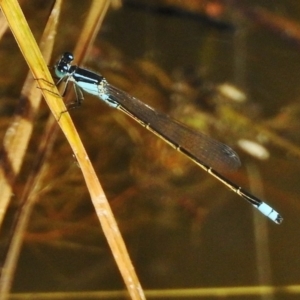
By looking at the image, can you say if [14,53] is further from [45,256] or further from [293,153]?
[293,153]

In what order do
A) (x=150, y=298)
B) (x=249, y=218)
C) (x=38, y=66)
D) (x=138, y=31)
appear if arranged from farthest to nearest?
(x=138, y=31) → (x=249, y=218) → (x=150, y=298) → (x=38, y=66)

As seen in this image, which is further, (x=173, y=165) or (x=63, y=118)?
(x=173, y=165)

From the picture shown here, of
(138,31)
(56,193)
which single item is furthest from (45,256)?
(138,31)

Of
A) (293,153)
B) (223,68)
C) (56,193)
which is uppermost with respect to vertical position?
(223,68)

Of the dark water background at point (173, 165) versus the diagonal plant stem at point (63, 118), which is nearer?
the diagonal plant stem at point (63, 118)

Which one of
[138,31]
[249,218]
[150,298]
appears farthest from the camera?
[138,31]

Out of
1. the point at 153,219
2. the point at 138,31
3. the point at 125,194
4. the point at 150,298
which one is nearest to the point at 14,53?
the point at 138,31

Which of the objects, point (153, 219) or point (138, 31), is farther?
point (138, 31)

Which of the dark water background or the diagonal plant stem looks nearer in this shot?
the diagonal plant stem

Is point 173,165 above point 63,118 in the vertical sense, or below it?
above

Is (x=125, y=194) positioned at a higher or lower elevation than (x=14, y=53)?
lower
